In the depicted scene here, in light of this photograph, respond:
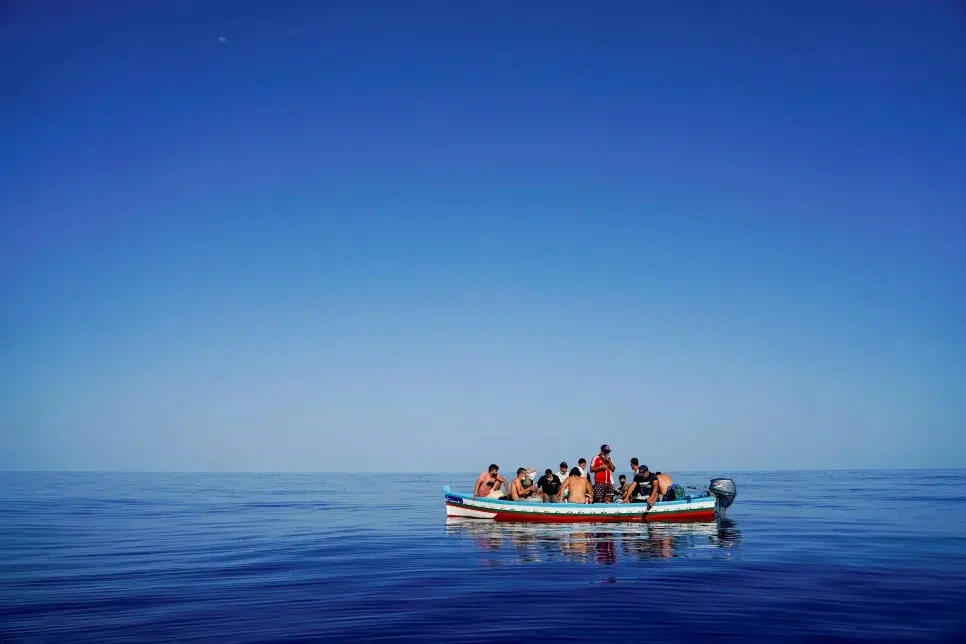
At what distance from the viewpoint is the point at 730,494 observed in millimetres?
32656

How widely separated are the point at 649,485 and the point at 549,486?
15.2 ft

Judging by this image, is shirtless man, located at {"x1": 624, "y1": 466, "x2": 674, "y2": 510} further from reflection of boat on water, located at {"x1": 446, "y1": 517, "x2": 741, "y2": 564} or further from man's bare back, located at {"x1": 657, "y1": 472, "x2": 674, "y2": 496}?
reflection of boat on water, located at {"x1": 446, "y1": 517, "x2": 741, "y2": 564}

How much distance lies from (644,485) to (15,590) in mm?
24046

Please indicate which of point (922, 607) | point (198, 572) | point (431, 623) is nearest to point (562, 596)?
point (431, 623)

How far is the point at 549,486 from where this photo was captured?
3322 centimetres

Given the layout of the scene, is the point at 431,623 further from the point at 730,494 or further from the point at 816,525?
the point at 816,525

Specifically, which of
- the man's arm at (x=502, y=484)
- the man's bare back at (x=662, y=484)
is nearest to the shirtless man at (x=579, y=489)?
the man's bare back at (x=662, y=484)

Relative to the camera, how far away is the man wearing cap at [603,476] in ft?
106

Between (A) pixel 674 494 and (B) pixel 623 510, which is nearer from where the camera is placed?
(B) pixel 623 510

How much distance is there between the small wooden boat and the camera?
31078mm

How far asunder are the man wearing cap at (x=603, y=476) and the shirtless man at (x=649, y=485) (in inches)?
34.2

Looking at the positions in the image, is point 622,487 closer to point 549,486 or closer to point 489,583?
point 549,486

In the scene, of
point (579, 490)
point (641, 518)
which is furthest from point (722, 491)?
point (579, 490)

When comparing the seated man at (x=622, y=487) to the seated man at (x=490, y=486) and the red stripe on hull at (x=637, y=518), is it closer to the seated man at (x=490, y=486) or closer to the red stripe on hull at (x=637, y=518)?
the red stripe on hull at (x=637, y=518)
